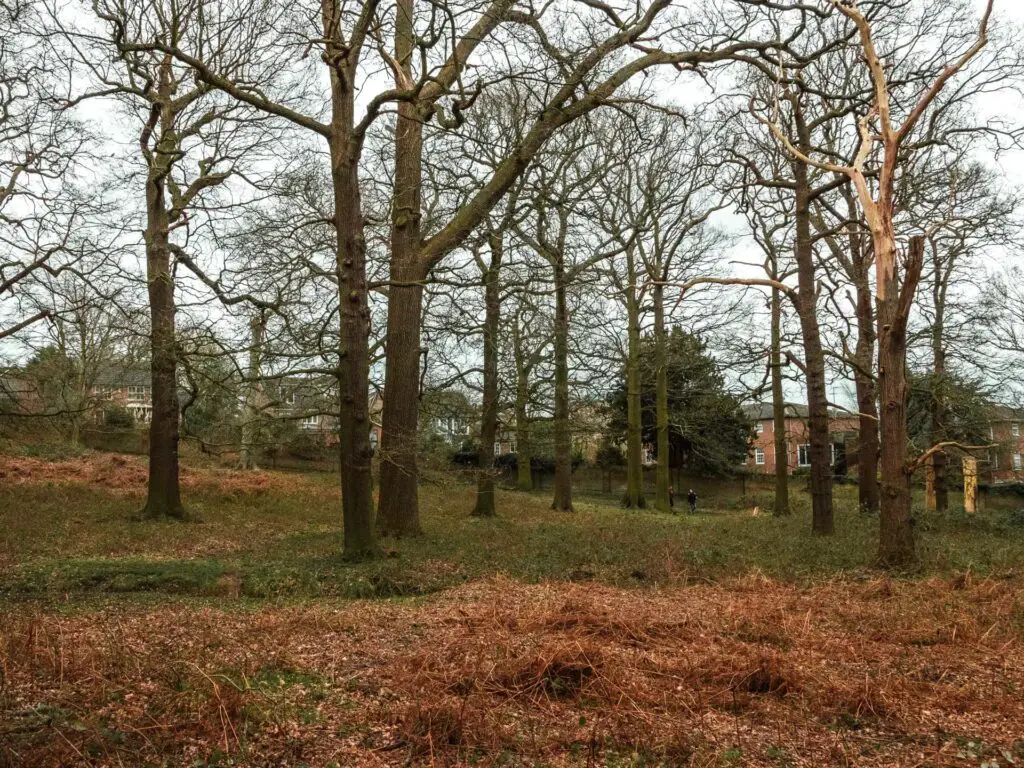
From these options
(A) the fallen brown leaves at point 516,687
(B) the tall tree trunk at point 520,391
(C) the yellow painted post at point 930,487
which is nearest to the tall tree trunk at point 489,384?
(B) the tall tree trunk at point 520,391

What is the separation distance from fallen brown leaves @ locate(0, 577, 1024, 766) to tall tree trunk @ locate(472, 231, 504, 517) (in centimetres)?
908

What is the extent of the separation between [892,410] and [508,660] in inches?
310

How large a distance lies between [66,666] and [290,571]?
207 inches

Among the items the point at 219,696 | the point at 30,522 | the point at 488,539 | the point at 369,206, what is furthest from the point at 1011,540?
the point at 30,522

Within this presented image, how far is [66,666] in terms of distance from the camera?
192 inches

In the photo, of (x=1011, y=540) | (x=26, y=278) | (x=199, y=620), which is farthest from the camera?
(x=1011, y=540)

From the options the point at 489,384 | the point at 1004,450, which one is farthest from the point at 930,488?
the point at 489,384

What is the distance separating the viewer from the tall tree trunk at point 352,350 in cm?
1132

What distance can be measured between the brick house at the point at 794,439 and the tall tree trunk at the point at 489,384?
937 centimetres

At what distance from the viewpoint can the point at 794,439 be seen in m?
25.7

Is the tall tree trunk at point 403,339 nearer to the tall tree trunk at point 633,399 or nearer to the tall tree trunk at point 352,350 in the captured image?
the tall tree trunk at point 352,350

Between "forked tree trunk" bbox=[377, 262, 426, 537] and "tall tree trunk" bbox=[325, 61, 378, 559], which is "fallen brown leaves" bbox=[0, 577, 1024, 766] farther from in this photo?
"forked tree trunk" bbox=[377, 262, 426, 537]

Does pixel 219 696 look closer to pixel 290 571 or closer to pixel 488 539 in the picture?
pixel 290 571

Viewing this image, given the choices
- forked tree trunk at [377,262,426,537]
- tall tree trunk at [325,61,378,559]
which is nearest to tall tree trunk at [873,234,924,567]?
tall tree trunk at [325,61,378,559]
